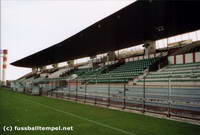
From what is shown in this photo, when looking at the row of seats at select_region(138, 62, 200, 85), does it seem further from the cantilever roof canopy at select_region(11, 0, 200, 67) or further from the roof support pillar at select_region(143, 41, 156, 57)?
the roof support pillar at select_region(143, 41, 156, 57)

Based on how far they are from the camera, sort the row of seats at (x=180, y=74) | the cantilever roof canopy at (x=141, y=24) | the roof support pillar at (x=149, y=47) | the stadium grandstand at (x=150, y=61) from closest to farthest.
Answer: the stadium grandstand at (x=150, y=61), the row of seats at (x=180, y=74), the cantilever roof canopy at (x=141, y=24), the roof support pillar at (x=149, y=47)

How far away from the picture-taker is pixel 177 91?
35.1ft

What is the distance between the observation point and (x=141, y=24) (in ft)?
51.2

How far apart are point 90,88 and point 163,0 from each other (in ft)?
34.7

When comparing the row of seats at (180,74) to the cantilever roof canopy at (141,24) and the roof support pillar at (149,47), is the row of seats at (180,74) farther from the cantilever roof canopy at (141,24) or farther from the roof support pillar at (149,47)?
the roof support pillar at (149,47)

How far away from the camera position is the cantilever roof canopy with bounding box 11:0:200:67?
1200cm

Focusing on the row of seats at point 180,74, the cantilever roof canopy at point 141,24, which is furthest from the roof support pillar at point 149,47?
the row of seats at point 180,74

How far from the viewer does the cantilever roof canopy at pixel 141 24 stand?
1200 cm

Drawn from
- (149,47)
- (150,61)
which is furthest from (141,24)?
(149,47)

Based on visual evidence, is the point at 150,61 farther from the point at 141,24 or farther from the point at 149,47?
the point at 141,24

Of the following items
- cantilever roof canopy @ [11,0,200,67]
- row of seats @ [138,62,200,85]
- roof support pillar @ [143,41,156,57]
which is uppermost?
cantilever roof canopy @ [11,0,200,67]

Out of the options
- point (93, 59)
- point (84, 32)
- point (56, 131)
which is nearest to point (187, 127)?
point (56, 131)

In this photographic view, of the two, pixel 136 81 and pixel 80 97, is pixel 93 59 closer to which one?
pixel 80 97

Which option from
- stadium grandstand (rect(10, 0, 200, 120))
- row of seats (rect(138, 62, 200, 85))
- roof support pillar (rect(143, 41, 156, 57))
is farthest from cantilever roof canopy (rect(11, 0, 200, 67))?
row of seats (rect(138, 62, 200, 85))
